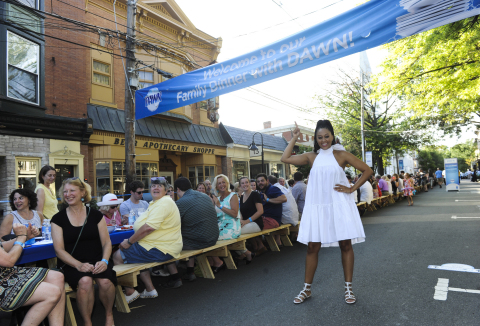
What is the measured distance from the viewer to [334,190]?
12.4 ft

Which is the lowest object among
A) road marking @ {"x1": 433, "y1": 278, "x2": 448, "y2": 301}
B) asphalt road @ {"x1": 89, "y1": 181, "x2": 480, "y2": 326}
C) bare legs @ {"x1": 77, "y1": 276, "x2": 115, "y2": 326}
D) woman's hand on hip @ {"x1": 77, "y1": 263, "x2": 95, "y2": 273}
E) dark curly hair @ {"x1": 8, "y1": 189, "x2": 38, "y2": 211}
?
asphalt road @ {"x1": 89, "y1": 181, "x2": 480, "y2": 326}

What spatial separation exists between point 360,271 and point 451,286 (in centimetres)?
119

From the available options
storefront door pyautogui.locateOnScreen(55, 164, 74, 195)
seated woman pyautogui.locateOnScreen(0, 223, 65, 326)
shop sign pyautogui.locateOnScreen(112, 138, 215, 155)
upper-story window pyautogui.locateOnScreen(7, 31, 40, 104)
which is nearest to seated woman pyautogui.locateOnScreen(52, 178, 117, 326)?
seated woman pyautogui.locateOnScreen(0, 223, 65, 326)

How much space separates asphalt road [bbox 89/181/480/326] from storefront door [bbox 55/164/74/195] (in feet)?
25.5

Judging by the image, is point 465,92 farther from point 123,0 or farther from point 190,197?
point 123,0

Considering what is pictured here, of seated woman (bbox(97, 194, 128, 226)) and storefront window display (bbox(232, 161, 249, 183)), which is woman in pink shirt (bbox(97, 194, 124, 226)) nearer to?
seated woman (bbox(97, 194, 128, 226))

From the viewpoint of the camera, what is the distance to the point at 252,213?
261 inches

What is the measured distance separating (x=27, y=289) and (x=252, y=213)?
4.26 metres

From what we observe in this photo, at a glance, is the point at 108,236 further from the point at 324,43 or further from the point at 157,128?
the point at 157,128

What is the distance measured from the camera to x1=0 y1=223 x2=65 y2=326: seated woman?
2.80 m

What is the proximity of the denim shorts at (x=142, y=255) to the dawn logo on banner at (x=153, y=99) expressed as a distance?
4.50m

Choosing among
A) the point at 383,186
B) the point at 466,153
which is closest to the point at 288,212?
the point at 383,186

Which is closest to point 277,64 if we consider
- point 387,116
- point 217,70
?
point 217,70

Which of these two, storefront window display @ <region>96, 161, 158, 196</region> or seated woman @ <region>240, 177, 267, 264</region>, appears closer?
seated woman @ <region>240, 177, 267, 264</region>
